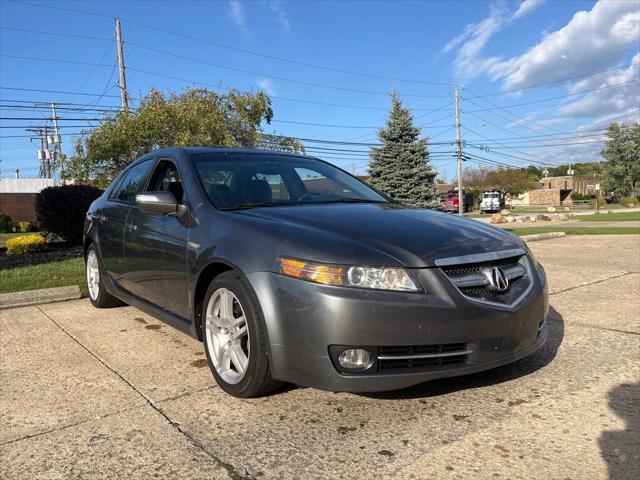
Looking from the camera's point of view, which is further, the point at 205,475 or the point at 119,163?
the point at 119,163

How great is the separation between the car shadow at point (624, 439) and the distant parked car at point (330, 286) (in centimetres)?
56

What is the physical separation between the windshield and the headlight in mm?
1076

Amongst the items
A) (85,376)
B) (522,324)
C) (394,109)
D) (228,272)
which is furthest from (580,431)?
(394,109)

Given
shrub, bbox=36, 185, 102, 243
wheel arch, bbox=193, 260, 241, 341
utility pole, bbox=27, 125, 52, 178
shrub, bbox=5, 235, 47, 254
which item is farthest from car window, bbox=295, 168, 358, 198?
utility pole, bbox=27, 125, 52, 178

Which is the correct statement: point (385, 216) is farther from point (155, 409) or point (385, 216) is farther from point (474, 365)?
point (155, 409)

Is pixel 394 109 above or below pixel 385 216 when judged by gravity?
above

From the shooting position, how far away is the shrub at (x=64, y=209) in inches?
471

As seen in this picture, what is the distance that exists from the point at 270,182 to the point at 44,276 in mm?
5055

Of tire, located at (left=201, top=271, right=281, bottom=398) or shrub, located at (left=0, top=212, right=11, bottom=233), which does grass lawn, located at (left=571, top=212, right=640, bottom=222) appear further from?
shrub, located at (left=0, top=212, right=11, bottom=233)

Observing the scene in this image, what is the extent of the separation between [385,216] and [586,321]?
2557mm

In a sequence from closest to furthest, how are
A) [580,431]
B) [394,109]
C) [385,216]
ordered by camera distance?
[580,431]
[385,216]
[394,109]

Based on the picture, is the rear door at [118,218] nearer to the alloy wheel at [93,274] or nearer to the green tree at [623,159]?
the alloy wheel at [93,274]

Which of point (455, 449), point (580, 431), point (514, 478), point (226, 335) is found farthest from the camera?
point (226, 335)

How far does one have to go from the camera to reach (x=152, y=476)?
2.26m
